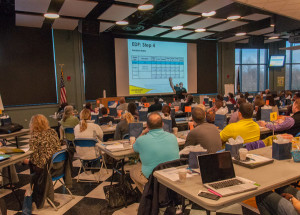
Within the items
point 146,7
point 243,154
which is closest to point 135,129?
point 243,154

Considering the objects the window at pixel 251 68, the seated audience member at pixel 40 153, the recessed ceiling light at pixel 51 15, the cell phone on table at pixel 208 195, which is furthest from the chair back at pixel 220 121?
the window at pixel 251 68

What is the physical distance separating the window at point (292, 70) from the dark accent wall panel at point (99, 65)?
11374mm

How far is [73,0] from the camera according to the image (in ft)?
20.6

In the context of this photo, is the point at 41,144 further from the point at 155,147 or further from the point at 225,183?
the point at 225,183

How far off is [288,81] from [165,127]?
575 inches

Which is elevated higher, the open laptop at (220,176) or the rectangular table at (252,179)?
the open laptop at (220,176)

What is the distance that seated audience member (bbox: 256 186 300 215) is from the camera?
1.97 m

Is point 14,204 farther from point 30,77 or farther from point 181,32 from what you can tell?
point 181,32

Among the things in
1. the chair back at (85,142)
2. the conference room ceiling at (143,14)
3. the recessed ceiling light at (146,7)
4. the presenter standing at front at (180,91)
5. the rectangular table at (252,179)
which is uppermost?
the conference room ceiling at (143,14)

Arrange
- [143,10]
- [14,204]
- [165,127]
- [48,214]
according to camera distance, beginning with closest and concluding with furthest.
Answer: [48,214] → [14,204] → [165,127] → [143,10]

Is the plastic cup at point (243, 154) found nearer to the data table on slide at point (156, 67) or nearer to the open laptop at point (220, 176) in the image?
the open laptop at point (220, 176)

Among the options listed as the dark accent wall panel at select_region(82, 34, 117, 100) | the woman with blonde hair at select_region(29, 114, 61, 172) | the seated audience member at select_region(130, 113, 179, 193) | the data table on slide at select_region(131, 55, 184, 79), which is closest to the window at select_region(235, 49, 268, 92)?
the data table on slide at select_region(131, 55, 184, 79)

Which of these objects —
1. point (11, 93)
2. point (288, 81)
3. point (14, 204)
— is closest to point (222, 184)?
point (14, 204)

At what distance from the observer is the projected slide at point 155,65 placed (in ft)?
37.0
